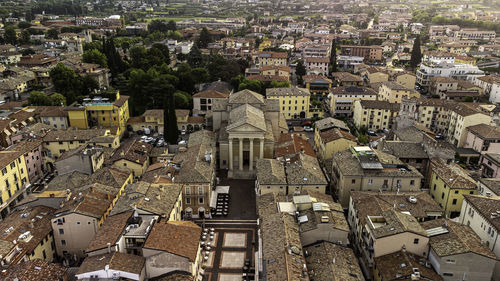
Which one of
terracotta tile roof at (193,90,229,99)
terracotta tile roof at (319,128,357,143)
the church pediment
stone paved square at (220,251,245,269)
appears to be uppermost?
the church pediment

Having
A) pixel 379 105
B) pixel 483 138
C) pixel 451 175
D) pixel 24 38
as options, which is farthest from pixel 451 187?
pixel 24 38

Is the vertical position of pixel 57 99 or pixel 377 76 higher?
pixel 57 99

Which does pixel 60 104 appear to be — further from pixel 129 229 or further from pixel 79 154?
pixel 129 229

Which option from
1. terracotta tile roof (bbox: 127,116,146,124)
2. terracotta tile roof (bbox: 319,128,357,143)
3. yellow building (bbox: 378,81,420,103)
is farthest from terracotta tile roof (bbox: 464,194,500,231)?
terracotta tile roof (bbox: 127,116,146,124)

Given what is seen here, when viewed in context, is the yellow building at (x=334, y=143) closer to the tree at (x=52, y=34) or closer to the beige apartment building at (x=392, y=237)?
the beige apartment building at (x=392, y=237)

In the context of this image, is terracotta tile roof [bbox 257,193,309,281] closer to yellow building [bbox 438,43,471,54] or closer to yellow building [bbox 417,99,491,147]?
yellow building [bbox 417,99,491,147]

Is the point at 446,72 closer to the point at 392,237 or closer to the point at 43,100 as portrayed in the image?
the point at 392,237
